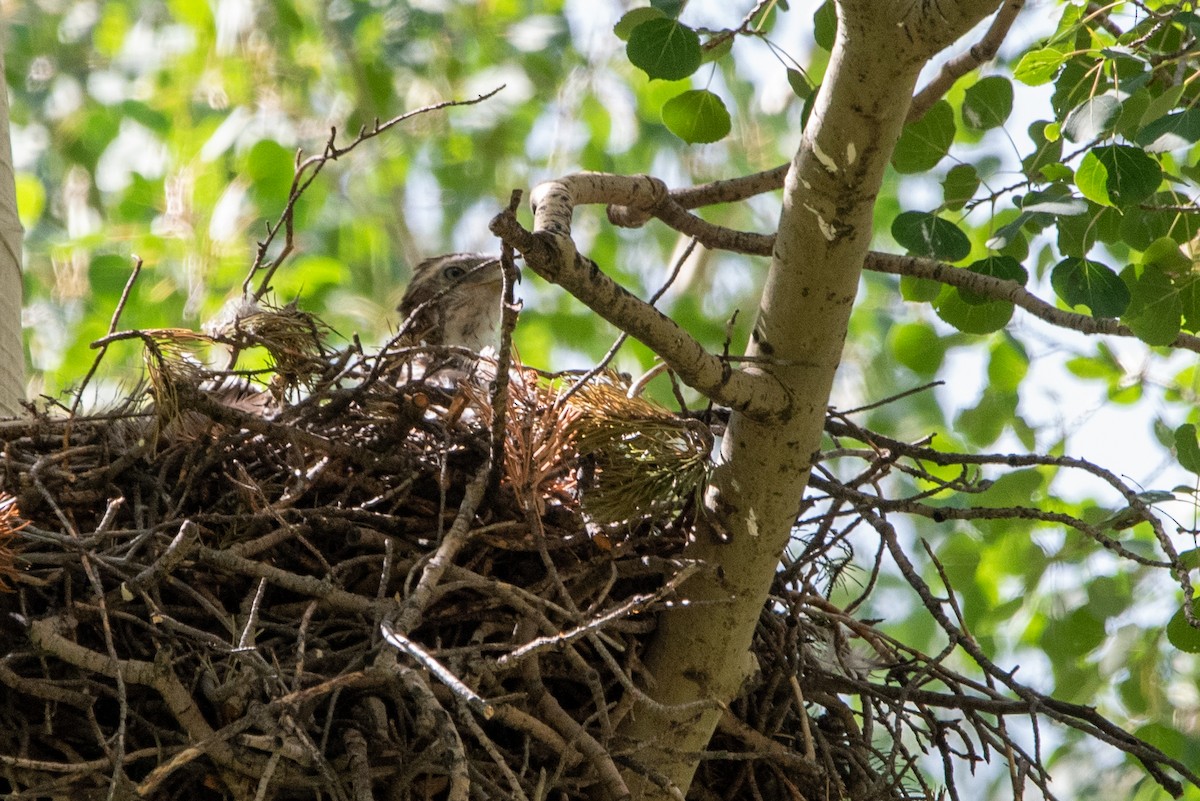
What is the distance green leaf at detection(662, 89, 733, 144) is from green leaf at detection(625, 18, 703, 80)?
32 centimetres

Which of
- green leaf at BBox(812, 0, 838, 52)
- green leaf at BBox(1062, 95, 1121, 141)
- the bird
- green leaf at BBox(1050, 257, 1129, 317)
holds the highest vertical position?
the bird

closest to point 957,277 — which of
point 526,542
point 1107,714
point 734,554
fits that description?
point 734,554

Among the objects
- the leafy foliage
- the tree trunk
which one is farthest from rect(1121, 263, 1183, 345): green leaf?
the tree trunk

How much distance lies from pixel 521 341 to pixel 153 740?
574 centimetres

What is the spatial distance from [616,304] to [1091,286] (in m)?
1.17

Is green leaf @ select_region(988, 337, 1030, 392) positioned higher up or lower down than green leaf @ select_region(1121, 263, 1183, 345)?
higher up

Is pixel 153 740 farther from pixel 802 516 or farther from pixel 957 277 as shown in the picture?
pixel 957 277

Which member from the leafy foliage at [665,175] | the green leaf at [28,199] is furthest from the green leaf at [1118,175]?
the green leaf at [28,199]

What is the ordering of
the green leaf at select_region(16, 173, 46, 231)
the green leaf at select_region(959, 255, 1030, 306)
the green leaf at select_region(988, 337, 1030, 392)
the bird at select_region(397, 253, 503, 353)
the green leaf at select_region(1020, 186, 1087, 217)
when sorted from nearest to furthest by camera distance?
the green leaf at select_region(1020, 186, 1087, 217)
the green leaf at select_region(959, 255, 1030, 306)
the green leaf at select_region(988, 337, 1030, 392)
the bird at select_region(397, 253, 503, 353)
the green leaf at select_region(16, 173, 46, 231)

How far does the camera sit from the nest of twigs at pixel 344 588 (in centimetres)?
236

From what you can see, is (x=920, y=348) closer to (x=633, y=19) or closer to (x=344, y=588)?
(x=633, y=19)

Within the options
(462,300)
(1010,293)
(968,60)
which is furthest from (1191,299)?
(462,300)

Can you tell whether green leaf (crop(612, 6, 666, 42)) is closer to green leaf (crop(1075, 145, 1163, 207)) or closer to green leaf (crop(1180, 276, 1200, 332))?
green leaf (crop(1075, 145, 1163, 207))

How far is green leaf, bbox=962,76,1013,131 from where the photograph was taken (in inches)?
122
